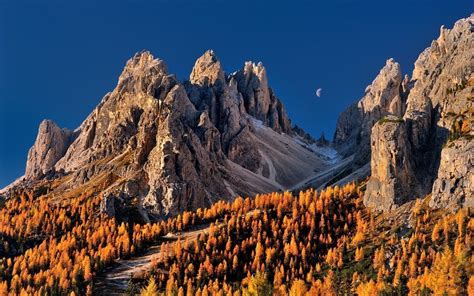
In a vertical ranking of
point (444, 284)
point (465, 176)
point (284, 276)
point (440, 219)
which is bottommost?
point (444, 284)

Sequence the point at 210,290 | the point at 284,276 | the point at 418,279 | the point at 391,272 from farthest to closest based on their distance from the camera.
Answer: the point at 284,276, the point at 210,290, the point at 391,272, the point at 418,279

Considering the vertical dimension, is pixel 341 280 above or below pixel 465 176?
below

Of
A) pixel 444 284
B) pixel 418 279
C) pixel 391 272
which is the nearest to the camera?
pixel 444 284

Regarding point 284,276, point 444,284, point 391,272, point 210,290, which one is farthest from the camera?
point 284,276

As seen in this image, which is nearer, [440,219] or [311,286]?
[311,286]

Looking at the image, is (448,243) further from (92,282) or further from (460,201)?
(92,282)

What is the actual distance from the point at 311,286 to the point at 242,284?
22.2m

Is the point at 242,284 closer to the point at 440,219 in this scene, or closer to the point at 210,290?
the point at 210,290

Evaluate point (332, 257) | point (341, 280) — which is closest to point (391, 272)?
point (341, 280)

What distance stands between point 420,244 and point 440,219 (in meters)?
13.9

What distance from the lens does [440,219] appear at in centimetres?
18675

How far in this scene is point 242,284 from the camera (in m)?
185

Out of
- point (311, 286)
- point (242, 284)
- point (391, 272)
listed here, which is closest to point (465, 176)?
point (391, 272)

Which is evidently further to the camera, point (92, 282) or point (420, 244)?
point (92, 282)
